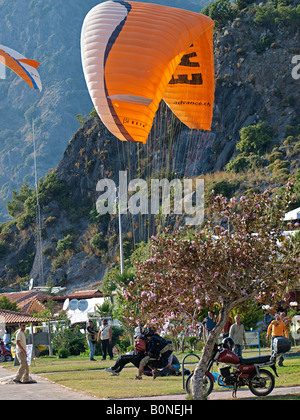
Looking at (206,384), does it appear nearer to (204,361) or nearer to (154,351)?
(204,361)

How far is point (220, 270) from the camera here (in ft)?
34.7

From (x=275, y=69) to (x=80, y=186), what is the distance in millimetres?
28743

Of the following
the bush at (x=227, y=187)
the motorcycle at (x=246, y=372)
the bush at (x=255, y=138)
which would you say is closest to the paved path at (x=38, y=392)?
the motorcycle at (x=246, y=372)

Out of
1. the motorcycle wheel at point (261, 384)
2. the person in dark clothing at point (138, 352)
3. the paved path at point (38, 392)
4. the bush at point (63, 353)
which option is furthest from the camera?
the bush at point (63, 353)

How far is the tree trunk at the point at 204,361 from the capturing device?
1054 centimetres

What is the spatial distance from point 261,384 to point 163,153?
56.2 metres

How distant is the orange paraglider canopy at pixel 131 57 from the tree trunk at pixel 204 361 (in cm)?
942

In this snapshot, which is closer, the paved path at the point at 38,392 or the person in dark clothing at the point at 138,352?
the paved path at the point at 38,392

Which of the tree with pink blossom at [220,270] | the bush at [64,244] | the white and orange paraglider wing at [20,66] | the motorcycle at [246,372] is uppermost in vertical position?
the white and orange paraglider wing at [20,66]

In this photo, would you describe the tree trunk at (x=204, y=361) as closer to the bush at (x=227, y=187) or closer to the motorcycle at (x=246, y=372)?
the motorcycle at (x=246, y=372)

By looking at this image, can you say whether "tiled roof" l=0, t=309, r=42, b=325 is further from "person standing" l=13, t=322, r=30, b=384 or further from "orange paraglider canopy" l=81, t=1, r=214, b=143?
"person standing" l=13, t=322, r=30, b=384

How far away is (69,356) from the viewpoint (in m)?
26.7

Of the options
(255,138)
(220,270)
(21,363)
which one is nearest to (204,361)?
(220,270)

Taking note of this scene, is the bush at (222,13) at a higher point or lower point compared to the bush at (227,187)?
higher
